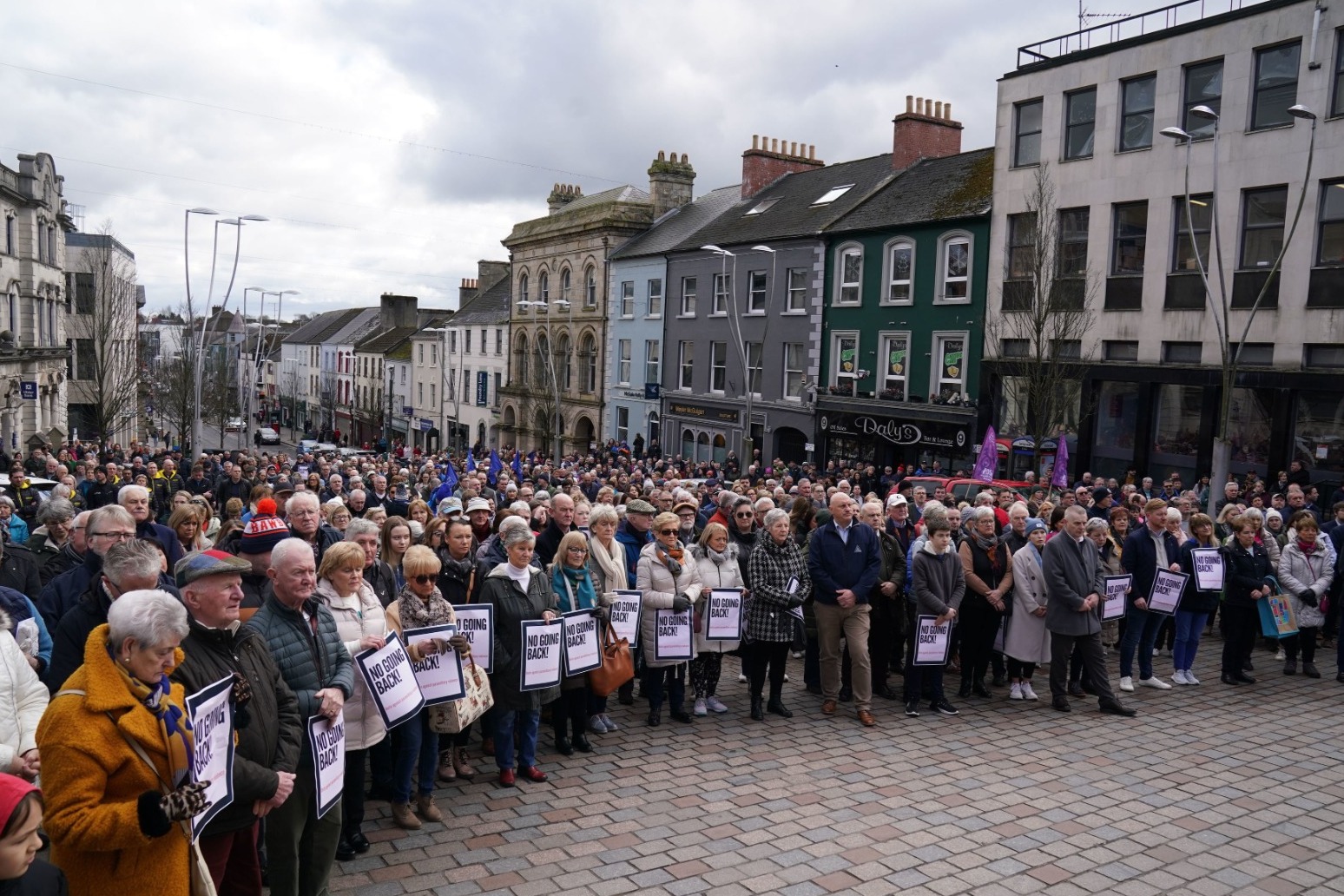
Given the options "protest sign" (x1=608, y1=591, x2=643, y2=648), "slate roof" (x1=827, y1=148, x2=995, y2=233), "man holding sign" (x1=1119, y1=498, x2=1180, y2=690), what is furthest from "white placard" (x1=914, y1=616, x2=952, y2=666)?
"slate roof" (x1=827, y1=148, x2=995, y2=233)

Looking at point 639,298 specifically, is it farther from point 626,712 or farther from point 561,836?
point 561,836

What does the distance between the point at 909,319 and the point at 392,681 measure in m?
28.2

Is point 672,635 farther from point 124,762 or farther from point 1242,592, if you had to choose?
point 1242,592

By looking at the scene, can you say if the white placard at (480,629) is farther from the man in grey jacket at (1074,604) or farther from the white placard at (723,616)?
the man in grey jacket at (1074,604)

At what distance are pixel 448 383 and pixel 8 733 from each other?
6177 cm

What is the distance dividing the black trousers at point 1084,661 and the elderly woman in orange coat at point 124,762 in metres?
8.20

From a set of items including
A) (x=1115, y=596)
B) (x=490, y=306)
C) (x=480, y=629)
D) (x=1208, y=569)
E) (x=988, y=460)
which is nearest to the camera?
(x=480, y=629)

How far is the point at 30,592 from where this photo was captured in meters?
7.11

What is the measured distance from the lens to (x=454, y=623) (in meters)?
6.74

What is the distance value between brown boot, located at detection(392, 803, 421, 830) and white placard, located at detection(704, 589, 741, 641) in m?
3.26

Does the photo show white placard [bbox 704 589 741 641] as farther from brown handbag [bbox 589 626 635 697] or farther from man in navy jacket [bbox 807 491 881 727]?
brown handbag [bbox 589 626 635 697]

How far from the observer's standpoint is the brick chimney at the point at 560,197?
5722 cm

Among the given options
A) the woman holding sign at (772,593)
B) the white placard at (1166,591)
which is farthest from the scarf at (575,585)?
the white placard at (1166,591)

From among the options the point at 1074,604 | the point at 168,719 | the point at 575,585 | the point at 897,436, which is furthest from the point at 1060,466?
the point at 168,719
